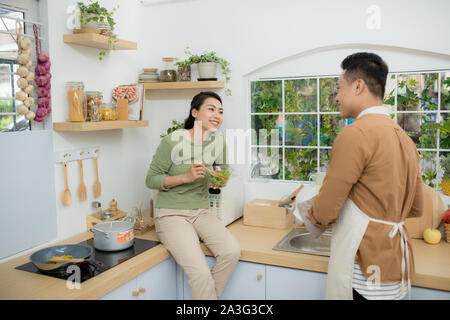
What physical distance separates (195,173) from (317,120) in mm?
1044

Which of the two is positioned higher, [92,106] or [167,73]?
[167,73]

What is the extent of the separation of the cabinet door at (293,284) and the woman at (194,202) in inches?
9.0

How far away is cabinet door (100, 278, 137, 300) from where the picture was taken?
2000 mm

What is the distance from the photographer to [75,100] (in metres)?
2.41

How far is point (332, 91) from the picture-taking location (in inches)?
111

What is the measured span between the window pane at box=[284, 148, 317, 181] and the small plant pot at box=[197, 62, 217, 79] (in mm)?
764

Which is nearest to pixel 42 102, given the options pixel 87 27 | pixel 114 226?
pixel 87 27

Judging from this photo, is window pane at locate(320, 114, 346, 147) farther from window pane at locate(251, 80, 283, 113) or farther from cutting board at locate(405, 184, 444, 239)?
cutting board at locate(405, 184, 444, 239)

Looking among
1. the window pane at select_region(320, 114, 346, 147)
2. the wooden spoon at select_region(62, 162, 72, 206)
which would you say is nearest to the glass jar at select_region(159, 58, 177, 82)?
the wooden spoon at select_region(62, 162, 72, 206)

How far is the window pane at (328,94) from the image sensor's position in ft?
9.24

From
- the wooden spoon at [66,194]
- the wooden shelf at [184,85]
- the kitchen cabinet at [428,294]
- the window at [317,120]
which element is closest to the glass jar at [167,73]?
the wooden shelf at [184,85]

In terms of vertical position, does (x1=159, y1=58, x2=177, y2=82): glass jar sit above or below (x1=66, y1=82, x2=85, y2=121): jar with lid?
above

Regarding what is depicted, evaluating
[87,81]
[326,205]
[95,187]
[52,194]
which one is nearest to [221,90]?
[87,81]

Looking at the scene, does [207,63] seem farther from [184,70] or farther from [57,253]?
[57,253]
